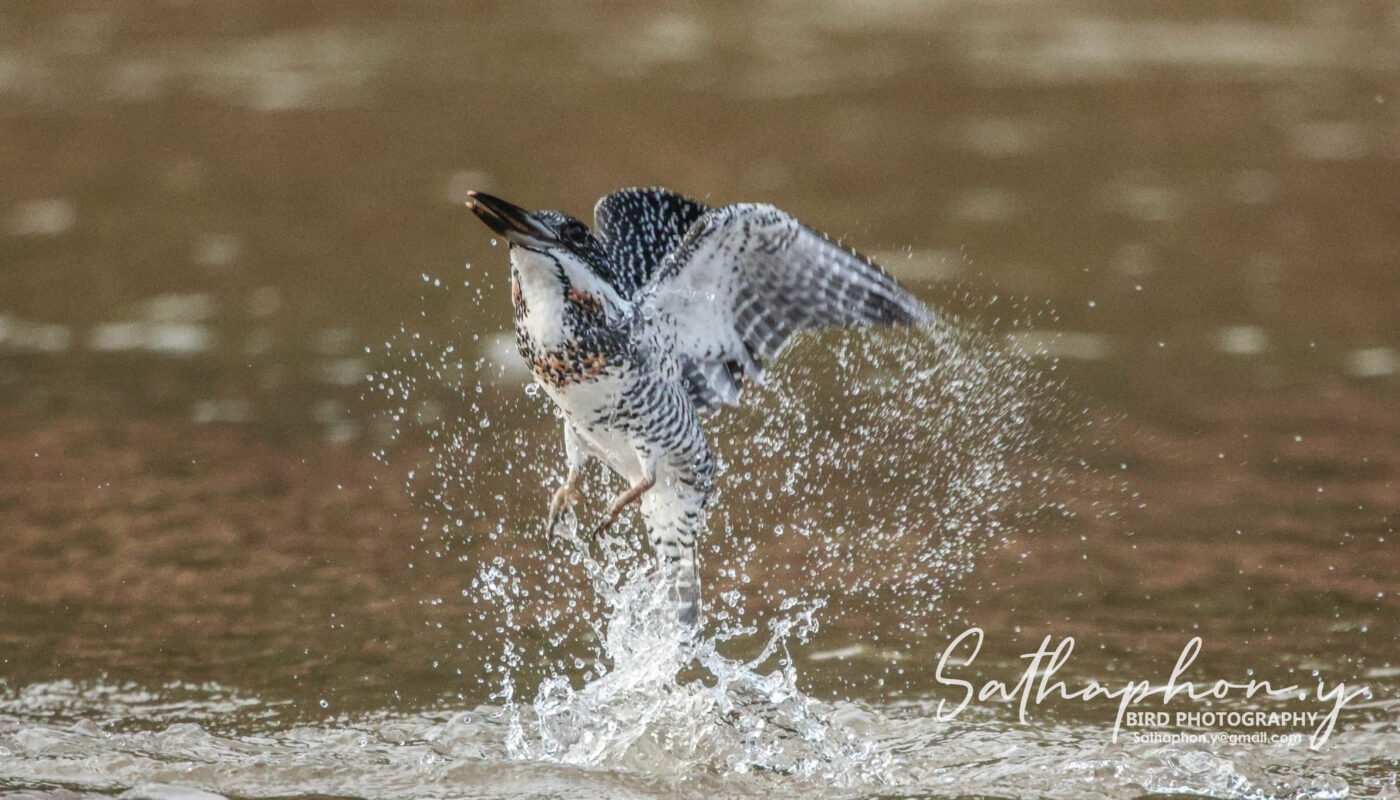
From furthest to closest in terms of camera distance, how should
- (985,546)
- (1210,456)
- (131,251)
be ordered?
(131,251), (1210,456), (985,546)

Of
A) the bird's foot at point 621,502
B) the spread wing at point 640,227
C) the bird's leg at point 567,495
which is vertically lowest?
the bird's foot at point 621,502

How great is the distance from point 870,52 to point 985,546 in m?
8.36

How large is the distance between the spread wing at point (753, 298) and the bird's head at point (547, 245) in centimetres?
21

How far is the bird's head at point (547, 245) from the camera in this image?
14.2ft

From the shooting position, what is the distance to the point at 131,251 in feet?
31.9

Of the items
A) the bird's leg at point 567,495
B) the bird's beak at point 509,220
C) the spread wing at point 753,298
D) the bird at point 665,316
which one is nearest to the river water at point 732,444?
the bird's leg at point 567,495

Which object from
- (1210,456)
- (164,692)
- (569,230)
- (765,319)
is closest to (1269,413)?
(1210,456)

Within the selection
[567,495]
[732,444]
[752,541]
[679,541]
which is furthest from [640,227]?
[732,444]

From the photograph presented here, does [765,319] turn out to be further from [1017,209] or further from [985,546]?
[1017,209]

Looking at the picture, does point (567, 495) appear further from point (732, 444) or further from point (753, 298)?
point (732, 444)

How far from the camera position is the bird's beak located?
426cm

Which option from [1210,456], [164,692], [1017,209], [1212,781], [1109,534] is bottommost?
[1212,781]

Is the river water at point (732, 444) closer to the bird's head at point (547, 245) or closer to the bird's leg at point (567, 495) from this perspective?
the bird's leg at point (567, 495)

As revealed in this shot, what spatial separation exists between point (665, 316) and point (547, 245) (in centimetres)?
54
